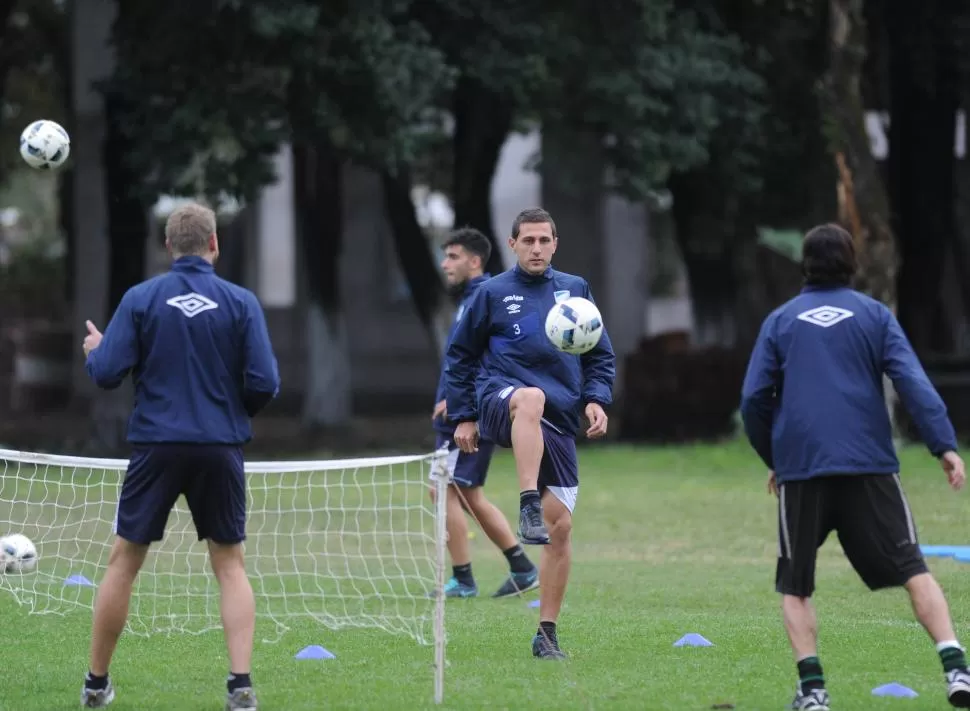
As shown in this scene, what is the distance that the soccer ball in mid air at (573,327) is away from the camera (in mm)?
8172

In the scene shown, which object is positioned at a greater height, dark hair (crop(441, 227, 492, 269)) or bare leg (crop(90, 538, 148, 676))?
dark hair (crop(441, 227, 492, 269))

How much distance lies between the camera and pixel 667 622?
990cm

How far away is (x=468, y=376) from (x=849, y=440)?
8.05ft

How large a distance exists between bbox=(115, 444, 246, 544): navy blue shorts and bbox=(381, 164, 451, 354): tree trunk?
18432mm

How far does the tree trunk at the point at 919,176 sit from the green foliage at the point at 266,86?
8202 mm

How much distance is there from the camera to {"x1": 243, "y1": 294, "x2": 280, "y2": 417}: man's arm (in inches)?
282

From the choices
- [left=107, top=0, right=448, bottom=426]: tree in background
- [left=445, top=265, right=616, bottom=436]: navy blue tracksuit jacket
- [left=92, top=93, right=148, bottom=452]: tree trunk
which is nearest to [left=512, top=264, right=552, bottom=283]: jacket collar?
[left=445, top=265, right=616, bottom=436]: navy blue tracksuit jacket

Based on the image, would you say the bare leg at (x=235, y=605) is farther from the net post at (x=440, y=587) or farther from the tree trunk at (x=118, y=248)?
the tree trunk at (x=118, y=248)

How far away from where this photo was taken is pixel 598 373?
342 inches

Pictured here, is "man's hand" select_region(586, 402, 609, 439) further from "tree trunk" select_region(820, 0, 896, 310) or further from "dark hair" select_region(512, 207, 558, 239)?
"tree trunk" select_region(820, 0, 896, 310)

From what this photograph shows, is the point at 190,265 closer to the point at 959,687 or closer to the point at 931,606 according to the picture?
the point at 931,606

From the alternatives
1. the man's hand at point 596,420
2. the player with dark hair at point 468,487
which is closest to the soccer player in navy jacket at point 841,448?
the man's hand at point 596,420

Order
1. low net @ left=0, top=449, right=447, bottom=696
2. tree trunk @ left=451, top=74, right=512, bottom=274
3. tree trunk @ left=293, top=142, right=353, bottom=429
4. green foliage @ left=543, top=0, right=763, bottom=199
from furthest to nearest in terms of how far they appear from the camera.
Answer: tree trunk @ left=293, top=142, right=353, bottom=429
tree trunk @ left=451, top=74, right=512, bottom=274
green foliage @ left=543, top=0, right=763, bottom=199
low net @ left=0, top=449, right=447, bottom=696

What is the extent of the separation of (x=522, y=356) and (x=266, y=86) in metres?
14.2
